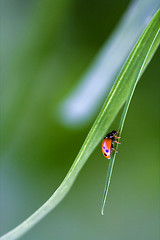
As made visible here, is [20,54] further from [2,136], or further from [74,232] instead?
[74,232]

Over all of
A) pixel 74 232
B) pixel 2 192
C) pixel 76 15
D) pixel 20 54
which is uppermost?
pixel 76 15

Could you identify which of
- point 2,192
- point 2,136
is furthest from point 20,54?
point 2,192

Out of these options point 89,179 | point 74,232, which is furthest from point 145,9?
point 74,232

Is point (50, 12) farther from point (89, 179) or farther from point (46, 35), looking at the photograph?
point (89, 179)

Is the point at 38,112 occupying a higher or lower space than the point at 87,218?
higher

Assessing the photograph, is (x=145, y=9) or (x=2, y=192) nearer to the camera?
(x=145, y=9)

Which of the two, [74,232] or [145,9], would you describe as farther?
[74,232]
